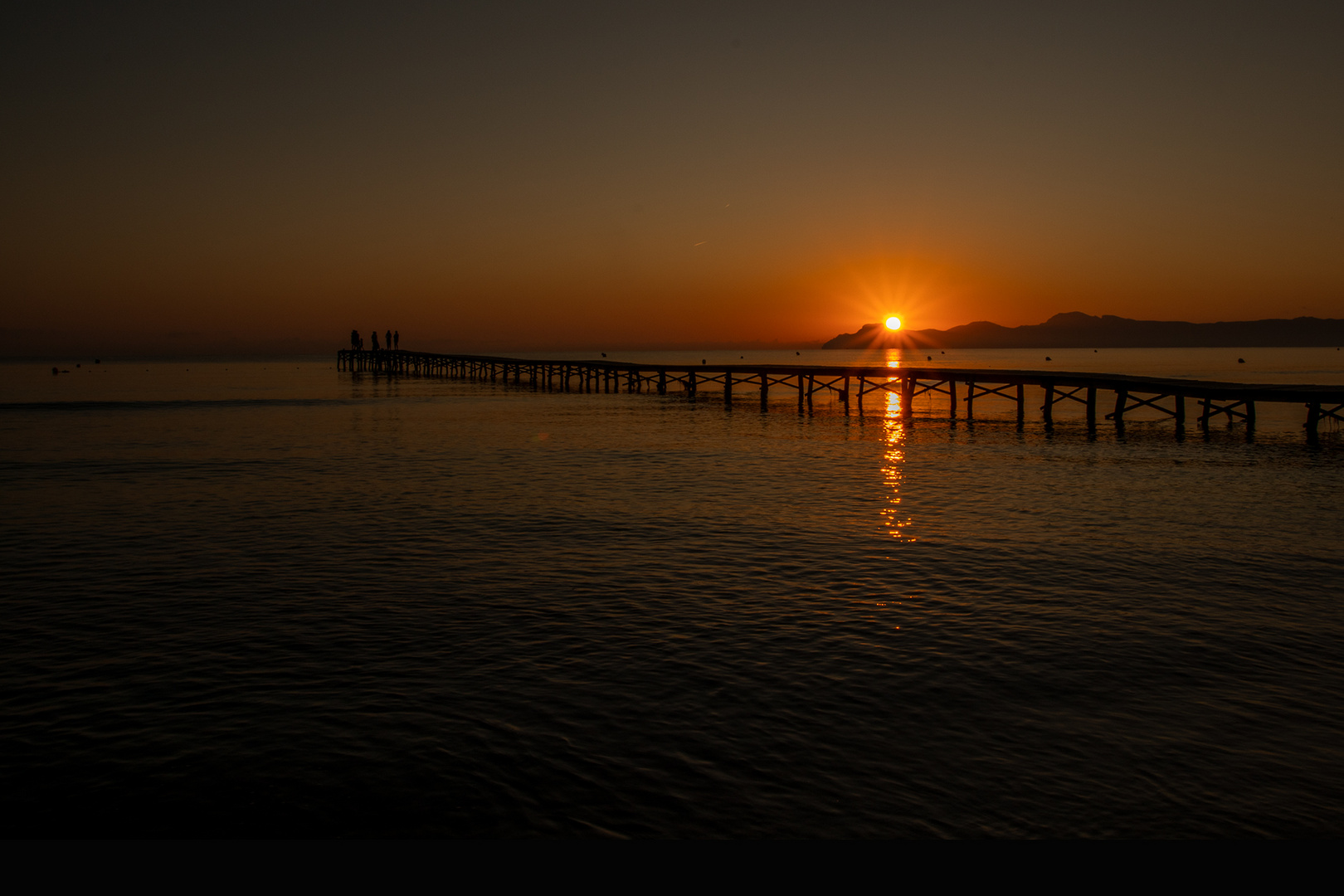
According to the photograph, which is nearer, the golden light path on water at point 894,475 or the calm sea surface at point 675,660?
the calm sea surface at point 675,660

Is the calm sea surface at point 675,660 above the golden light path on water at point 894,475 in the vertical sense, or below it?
below

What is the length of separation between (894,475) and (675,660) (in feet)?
43.6

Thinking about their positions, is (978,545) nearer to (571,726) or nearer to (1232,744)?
(1232,744)

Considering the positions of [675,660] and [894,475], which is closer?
[675,660]

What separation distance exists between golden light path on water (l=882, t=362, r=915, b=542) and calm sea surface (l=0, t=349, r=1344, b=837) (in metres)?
0.17

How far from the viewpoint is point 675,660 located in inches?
292

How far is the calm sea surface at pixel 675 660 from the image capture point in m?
5.02

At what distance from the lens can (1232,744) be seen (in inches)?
226

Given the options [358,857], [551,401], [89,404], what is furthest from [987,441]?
[89,404]

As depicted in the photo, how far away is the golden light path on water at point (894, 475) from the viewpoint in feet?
44.0

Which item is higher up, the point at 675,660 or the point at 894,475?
the point at 894,475

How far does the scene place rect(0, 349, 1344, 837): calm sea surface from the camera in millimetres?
5023

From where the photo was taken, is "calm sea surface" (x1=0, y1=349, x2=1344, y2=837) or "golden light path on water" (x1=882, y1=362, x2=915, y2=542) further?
"golden light path on water" (x1=882, y1=362, x2=915, y2=542)

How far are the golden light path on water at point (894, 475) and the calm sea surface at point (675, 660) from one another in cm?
17
